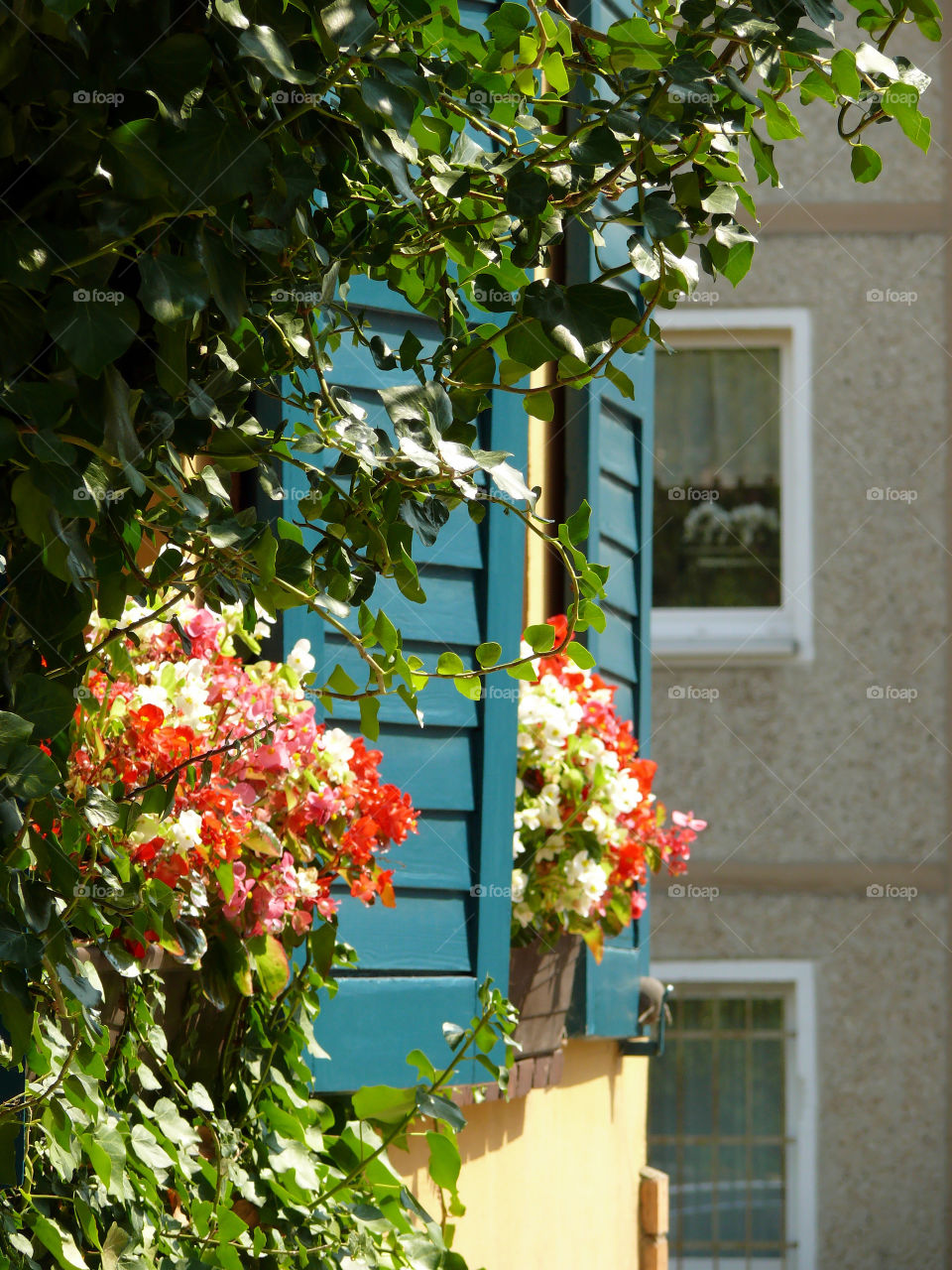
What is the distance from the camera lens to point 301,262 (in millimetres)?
1175

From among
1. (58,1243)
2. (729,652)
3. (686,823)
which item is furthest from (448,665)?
(729,652)

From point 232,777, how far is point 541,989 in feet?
4.14

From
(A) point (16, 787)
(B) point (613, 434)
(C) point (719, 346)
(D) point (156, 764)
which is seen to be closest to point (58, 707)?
(A) point (16, 787)

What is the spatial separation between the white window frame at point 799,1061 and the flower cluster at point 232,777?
19.0ft

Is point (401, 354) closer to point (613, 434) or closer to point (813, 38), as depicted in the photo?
point (813, 38)

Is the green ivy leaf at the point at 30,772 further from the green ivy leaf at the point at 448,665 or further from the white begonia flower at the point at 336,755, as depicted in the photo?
the white begonia flower at the point at 336,755

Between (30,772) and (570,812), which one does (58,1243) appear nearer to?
(30,772)

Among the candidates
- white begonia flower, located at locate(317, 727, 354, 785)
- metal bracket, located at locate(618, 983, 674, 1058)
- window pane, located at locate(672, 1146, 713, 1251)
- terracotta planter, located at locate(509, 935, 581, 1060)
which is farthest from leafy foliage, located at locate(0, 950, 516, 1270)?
window pane, located at locate(672, 1146, 713, 1251)

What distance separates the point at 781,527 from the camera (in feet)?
26.0

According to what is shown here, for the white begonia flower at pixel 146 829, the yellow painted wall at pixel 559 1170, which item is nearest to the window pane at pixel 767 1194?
the yellow painted wall at pixel 559 1170

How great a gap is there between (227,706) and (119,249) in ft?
2.91

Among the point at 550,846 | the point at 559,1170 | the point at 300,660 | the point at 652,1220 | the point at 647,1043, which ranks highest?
the point at 300,660

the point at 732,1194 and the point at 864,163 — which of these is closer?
the point at 864,163

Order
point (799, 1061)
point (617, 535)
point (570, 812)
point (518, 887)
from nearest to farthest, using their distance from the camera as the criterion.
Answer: point (518, 887)
point (570, 812)
point (617, 535)
point (799, 1061)
